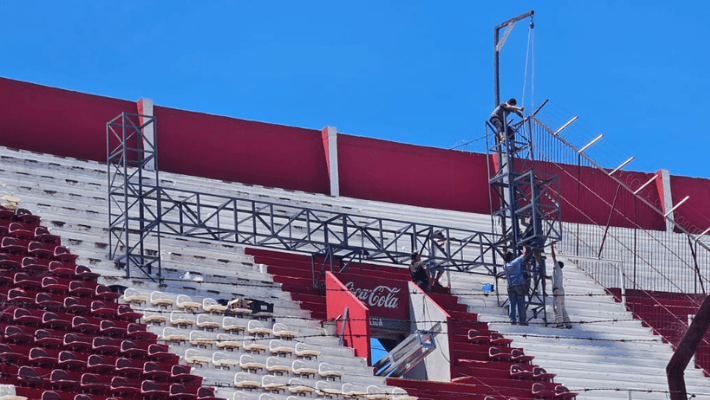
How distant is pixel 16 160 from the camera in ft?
110

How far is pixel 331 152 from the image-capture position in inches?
1583

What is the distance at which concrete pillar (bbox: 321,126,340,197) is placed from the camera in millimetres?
39906

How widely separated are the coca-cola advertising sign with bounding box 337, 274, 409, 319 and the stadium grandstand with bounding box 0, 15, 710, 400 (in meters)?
0.05

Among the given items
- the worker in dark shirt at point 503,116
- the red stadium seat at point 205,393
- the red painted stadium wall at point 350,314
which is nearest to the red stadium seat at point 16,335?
the red stadium seat at point 205,393

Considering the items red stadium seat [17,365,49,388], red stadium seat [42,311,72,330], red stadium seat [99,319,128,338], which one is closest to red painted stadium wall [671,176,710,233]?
red stadium seat [99,319,128,338]

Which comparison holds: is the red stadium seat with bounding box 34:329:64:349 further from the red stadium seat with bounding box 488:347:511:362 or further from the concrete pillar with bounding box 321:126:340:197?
the concrete pillar with bounding box 321:126:340:197

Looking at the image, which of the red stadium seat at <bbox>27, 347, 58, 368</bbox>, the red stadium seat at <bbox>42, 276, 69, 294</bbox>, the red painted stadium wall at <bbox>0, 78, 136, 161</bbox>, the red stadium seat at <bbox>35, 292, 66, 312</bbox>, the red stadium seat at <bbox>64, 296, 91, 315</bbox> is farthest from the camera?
the red painted stadium wall at <bbox>0, 78, 136, 161</bbox>

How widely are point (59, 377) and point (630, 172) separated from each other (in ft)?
80.9

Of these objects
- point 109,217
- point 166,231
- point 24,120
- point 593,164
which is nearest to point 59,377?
point 109,217

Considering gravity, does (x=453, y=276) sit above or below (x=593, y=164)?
below

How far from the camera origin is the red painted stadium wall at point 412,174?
40719 mm

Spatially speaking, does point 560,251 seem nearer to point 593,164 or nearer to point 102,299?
point 593,164

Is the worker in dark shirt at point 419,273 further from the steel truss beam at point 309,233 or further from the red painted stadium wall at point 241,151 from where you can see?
→ the red painted stadium wall at point 241,151

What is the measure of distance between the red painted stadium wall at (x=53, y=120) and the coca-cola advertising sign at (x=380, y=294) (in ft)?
25.7
